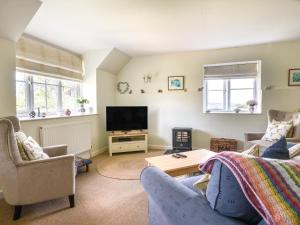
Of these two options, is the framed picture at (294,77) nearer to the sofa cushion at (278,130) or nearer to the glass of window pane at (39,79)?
the sofa cushion at (278,130)

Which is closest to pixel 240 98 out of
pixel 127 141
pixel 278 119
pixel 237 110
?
pixel 237 110

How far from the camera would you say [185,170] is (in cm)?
228

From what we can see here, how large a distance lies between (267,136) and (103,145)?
337 centimetres

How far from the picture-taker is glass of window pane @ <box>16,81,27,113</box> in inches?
119

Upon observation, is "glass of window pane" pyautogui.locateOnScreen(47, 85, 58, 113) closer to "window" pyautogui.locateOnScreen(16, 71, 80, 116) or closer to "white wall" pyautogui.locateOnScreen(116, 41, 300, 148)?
"window" pyautogui.locateOnScreen(16, 71, 80, 116)

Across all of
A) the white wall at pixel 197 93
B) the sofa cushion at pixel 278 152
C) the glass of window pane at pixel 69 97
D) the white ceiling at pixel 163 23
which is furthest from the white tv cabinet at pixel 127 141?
the sofa cushion at pixel 278 152

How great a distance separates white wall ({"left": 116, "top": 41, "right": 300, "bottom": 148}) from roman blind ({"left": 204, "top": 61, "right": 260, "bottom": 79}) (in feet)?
0.37

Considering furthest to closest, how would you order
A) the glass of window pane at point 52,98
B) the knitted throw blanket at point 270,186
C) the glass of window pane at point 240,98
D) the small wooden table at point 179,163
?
the glass of window pane at point 240,98, the glass of window pane at point 52,98, the small wooden table at point 179,163, the knitted throw blanket at point 270,186

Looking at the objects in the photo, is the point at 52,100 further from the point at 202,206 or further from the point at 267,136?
the point at 267,136

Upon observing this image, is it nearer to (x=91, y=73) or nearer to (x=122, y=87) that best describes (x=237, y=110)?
(x=122, y=87)

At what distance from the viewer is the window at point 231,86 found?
4.20 metres

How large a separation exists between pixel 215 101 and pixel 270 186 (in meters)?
3.89

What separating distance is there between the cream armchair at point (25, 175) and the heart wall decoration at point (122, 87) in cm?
313

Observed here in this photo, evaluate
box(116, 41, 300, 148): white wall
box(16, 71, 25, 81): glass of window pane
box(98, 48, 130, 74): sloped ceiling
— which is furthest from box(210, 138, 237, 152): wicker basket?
box(16, 71, 25, 81): glass of window pane
